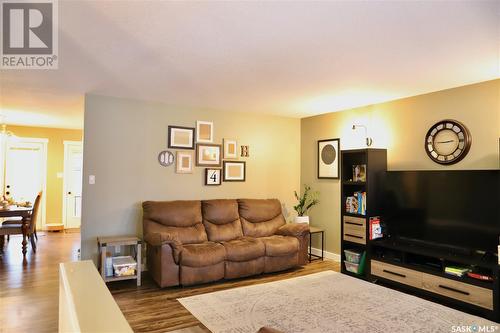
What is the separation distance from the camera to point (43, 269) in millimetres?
4906

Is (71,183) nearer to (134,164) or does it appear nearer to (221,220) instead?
(134,164)

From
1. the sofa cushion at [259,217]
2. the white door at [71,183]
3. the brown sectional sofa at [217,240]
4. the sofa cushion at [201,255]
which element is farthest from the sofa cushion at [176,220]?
the white door at [71,183]

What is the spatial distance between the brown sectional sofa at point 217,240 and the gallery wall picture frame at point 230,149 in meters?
0.78

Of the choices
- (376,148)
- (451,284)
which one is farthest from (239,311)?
(376,148)

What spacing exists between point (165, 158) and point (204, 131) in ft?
2.48

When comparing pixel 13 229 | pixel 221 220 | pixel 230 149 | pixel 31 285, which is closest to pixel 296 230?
pixel 221 220

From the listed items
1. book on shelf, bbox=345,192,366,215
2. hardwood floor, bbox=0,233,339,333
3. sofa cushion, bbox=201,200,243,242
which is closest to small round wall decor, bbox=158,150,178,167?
sofa cushion, bbox=201,200,243,242

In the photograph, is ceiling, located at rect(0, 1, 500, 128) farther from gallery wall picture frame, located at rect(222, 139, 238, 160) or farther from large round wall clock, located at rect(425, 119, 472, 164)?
gallery wall picture frame, located at rect(222, 139, 238, 160)

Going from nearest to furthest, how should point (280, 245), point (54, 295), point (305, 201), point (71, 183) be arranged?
1. point (54, 295)
2. point (280, 245)
3. point (305, 201)
4. point (71, 183)

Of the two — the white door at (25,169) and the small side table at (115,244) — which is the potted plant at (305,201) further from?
A: the white door at (25,169)

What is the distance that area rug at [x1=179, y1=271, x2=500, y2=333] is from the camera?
2.96 m

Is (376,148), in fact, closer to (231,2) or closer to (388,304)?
(388,304)

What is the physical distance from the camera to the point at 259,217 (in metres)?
5.36

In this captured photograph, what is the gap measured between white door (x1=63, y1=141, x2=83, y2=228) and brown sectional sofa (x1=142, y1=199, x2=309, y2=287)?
4.85 meters
